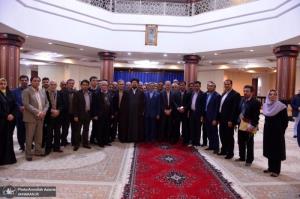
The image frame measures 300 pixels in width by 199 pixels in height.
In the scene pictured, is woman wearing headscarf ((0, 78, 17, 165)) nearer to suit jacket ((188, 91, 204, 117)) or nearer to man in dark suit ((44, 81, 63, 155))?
man in dark suit ((44, 81, 63, 155))

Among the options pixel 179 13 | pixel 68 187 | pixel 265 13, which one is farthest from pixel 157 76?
pixel 68 187

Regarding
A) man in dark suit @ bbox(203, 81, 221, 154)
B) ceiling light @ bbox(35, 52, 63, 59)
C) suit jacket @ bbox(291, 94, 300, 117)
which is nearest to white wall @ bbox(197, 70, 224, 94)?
ceiling light @ bbox(35, 52, 63, 59)

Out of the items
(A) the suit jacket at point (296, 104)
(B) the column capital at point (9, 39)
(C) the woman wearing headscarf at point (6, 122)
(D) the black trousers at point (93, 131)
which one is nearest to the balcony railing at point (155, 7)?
(B) the column capital at point (9, 39)

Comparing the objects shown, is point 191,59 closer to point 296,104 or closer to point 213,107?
point 296,104

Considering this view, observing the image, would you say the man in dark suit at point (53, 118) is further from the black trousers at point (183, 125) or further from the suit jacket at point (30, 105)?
the black trousers at point (183, 125)

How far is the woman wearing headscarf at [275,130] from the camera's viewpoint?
4.04m

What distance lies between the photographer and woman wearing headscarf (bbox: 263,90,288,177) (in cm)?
404

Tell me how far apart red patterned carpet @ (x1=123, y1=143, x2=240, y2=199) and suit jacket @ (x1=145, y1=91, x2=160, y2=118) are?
1.23 meters

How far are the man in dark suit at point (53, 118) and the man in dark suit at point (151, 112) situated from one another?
6.99ft

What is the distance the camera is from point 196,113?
19.9 ft

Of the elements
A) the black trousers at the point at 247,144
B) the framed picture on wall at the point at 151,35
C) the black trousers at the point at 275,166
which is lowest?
the black trousers at the point at 275,166

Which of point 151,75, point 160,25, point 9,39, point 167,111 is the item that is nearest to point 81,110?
point 167,111

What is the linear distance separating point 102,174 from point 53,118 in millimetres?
1752

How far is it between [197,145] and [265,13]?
19.7 ft
